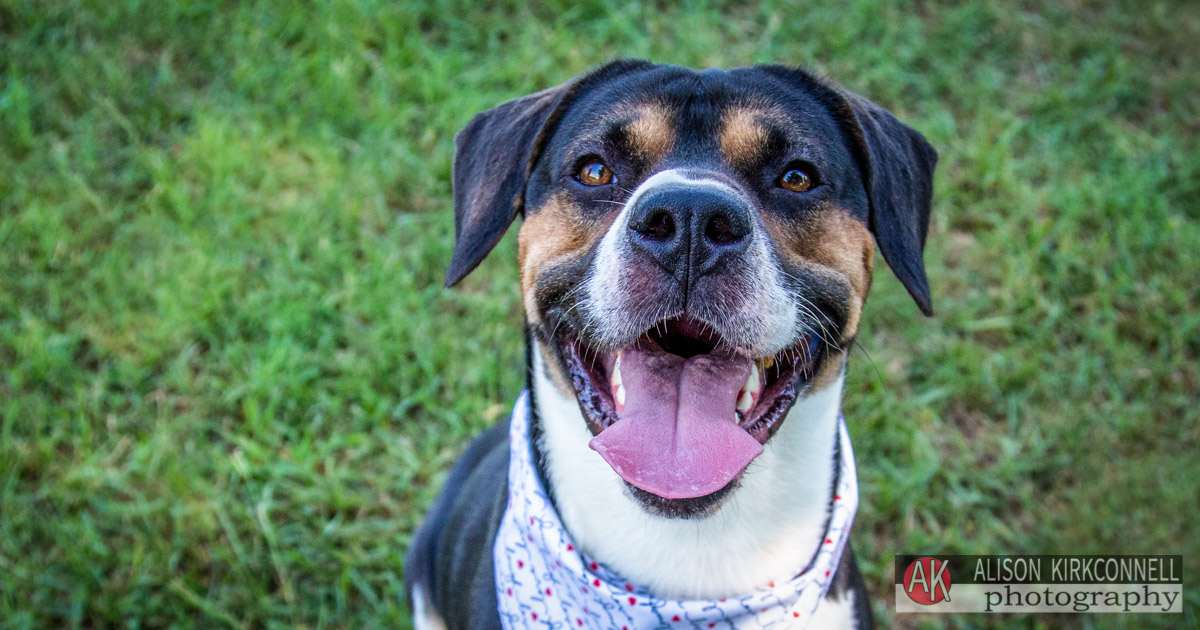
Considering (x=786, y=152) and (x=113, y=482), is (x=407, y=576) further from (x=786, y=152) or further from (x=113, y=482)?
(x=786, y=152)

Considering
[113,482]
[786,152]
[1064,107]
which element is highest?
[786,152]

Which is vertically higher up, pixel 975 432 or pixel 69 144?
pixel 69 144

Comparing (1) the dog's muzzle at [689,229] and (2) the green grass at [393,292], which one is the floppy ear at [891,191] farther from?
(2) the green grass at [393,292]

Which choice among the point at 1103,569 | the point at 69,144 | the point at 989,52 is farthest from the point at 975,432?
the point at 69,144

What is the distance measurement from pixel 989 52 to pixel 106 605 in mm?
6184

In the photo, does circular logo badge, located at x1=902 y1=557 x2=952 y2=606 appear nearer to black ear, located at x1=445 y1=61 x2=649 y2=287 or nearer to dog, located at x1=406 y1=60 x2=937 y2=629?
dog, located at x1=406 y1=60 x2=937 y2=629

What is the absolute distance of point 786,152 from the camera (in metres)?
2.65

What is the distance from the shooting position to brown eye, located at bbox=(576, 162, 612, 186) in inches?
107

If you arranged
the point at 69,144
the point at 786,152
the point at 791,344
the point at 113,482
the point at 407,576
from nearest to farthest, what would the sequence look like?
the point at 791,344 → the point at 786,152 → the point at 407,576 → the point at 113,482 → the point at 69,144

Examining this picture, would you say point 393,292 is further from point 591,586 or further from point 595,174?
point 591,586

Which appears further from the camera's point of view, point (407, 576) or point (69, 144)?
point (69, 144)

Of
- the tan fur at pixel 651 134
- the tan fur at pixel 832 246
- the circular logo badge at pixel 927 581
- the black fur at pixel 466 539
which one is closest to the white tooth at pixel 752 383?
the tan fur at pixel 832 246

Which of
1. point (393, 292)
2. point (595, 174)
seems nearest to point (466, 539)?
point (595, 174)

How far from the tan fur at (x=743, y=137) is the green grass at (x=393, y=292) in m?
2.22
